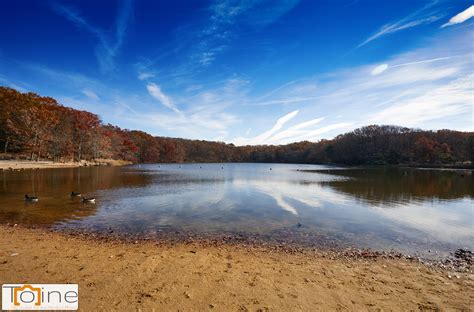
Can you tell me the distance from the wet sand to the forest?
6619 centimetres

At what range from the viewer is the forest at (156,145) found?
62.1 meters

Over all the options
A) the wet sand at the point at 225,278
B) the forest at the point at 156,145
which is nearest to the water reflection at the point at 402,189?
the wet sand at the point at 225,278

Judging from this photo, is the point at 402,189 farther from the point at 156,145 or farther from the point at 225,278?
the point at 156,145

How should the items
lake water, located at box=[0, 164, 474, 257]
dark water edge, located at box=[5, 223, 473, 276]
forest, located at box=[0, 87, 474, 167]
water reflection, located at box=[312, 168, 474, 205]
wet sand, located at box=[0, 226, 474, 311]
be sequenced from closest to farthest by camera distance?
1. wet sand, located at box=[0, 226, 474, 311]
2. dark water edge, located at box=[5, 223, 473, 276]
3. lake water, located at box=[0, 164, 474, 257]
4. water reflection, located at box=[312, 168, 474, 205]
5. forest, located at box=[0, 87, 474, 167]

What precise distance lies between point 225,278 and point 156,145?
436ft

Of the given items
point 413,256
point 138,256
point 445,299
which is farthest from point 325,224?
point 138,256

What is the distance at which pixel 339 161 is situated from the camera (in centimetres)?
12712

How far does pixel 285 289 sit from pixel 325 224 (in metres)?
8.29

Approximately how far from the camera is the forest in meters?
62.1

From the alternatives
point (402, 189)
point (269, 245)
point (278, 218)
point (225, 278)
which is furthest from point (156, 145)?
point (225, 278)

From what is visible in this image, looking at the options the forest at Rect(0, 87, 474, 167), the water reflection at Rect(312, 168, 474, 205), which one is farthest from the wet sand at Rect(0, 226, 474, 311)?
the forest at Rect(0, 87, 474, 167)

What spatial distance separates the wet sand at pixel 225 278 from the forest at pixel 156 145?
6619 cm

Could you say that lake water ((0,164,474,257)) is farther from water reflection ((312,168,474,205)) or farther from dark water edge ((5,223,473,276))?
water reflection ((312,168,474,205))

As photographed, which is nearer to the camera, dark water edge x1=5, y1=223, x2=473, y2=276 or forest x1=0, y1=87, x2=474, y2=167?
dark water edge x1=5, y1=223, x2=473, y2=276
